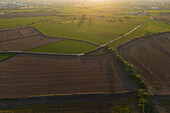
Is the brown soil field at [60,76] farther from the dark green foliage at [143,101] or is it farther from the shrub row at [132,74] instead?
the dark green foliage at [143,101]

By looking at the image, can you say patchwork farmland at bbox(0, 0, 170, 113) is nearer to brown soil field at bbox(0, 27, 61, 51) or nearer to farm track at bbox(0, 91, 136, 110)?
farm track at bbox(0, 91, 136, 110)

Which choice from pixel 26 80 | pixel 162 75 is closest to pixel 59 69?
pixel 26 80

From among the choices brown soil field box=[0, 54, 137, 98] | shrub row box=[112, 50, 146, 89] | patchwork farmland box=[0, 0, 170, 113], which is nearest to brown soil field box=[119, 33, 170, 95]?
patchwork farmland box=[0, 0, 170, 113]

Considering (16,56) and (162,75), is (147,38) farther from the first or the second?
(16,56)

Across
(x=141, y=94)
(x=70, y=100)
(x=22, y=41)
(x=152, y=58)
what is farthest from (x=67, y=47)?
(x=152, y=58)

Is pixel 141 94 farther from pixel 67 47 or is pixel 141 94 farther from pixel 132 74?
pixel 67 47

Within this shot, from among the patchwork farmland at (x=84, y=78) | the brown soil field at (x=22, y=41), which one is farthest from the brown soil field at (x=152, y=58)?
the brown soil field at (x=22, y=41)

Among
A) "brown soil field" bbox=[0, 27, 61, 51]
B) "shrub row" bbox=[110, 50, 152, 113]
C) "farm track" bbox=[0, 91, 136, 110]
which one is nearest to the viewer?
"shrub row" bbox=[110, 50, 152, 113]
